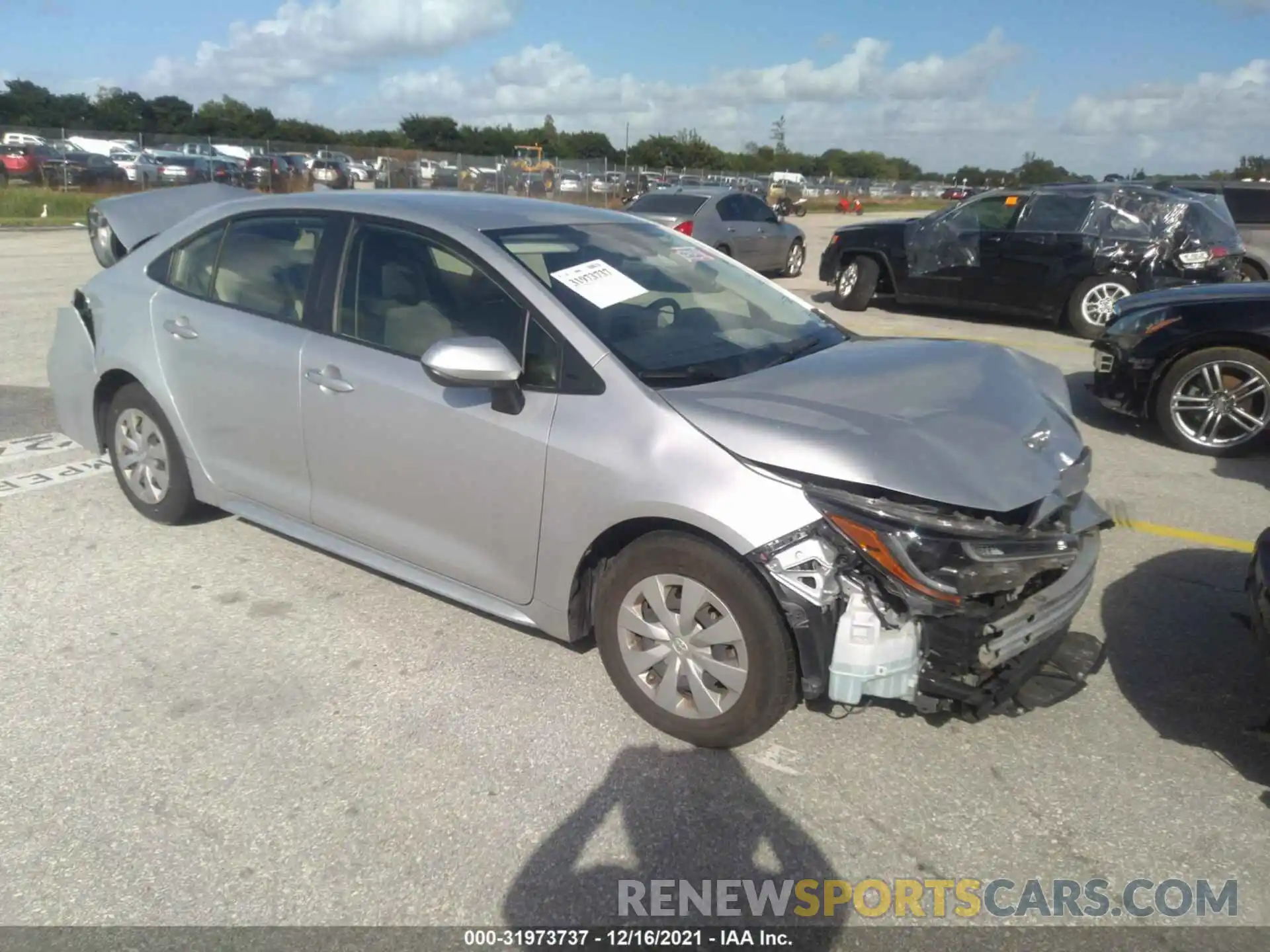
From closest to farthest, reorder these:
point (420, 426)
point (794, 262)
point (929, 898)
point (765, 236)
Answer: point (929, 898) → point (420, 426) → point (765, 236) → point (794, 262)

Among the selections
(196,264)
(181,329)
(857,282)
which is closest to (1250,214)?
(857,282)

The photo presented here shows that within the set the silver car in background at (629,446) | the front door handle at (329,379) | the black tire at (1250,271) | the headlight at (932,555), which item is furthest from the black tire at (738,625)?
the black tire at (1250,271)

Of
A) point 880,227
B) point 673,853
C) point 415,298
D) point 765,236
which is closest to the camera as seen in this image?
point 673,853

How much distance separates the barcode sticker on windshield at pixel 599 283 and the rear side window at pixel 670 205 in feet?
37.9

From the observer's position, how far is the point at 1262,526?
5344 mm

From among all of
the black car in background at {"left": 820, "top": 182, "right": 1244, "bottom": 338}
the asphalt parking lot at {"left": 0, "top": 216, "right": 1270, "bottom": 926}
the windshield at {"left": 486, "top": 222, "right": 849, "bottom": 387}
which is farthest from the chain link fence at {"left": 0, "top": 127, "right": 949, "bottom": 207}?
the asphalt parking lot at {"left": 0, "top": 216, "right": 1270, "bottom": 926}

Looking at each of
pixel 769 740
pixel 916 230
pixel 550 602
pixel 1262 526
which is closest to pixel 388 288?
pixel 550 602

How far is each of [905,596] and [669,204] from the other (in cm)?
1341

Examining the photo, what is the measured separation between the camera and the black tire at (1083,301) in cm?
1094

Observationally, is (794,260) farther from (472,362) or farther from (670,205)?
(472,362)

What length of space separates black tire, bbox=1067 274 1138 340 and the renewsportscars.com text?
9.46 meters

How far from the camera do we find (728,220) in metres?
15.4

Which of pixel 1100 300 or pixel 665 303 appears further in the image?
pixel 1100 300

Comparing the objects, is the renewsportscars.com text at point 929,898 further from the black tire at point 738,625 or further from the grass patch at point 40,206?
the grass patch at point 40,206
